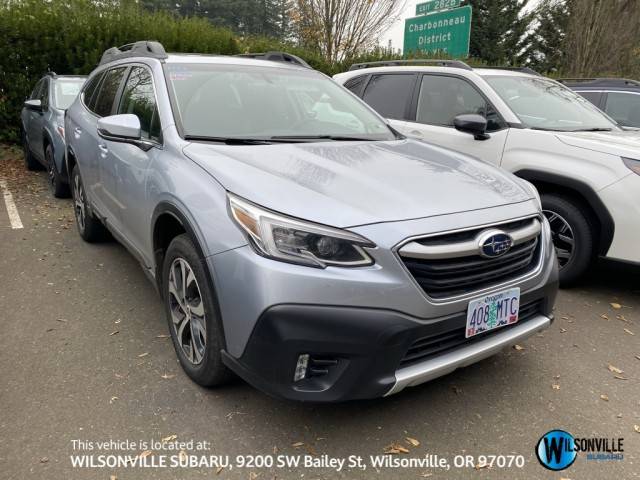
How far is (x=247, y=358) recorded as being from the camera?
2.17 m

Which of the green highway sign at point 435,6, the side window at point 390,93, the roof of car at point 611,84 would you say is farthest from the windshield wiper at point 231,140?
the green highway sign at point 435,6

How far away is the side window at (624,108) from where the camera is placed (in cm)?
700

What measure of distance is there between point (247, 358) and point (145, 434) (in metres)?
0.71

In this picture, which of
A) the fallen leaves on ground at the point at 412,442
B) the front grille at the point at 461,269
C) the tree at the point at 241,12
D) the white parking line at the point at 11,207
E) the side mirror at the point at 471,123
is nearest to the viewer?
the front grille at the point at 461,269

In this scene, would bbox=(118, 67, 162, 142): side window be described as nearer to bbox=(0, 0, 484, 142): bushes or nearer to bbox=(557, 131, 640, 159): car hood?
bbox=(557, 131, 640, 159): car hood

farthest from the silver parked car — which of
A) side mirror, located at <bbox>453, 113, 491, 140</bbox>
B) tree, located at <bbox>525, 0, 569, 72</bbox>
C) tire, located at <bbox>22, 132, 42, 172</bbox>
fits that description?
tree, located at <bbox>525, 0, 569, 72</bbox>

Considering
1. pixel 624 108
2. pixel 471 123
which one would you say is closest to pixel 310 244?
pixel 471 123

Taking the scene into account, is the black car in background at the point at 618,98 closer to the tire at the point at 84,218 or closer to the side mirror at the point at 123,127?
the side mirror at the point at 123,127

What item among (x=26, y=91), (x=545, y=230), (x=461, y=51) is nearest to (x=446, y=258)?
(x=545, y=230)

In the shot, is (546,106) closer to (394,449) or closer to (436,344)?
(436,344)

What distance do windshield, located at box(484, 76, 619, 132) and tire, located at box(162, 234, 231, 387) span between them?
3.32 meters

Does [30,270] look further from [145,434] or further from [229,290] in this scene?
[229,290]

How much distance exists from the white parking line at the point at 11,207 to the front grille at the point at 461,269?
16.8 feet

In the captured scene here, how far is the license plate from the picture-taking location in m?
2.27
